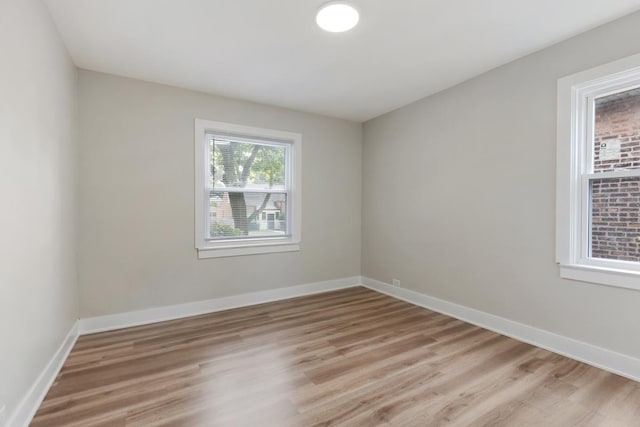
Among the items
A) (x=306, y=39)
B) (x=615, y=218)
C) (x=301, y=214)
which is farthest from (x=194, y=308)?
(x=615, y=218)

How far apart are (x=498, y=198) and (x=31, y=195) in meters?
3.51

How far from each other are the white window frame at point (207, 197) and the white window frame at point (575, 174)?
2704 millimetres

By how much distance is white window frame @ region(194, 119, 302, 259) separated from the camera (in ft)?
10.7

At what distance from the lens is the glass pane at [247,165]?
347 cm

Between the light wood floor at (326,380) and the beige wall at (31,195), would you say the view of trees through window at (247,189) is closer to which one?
the light wood floor at (326,380)

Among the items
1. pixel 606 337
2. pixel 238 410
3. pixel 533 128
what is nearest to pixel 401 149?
pixel 533 128

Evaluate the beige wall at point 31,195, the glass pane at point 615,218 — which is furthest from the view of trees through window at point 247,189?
the glass pane at point 615,218

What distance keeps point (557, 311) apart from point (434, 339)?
38.8 inches

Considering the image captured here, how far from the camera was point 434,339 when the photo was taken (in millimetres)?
2635

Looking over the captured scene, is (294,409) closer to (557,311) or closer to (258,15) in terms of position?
(557,311)

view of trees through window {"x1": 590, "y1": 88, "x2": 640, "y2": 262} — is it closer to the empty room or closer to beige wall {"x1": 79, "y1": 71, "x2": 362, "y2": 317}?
the empty room

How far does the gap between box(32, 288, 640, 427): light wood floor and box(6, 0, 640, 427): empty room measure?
2 centimetres

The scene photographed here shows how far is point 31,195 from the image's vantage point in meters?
1.70

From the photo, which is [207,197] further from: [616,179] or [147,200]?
[616,179]
